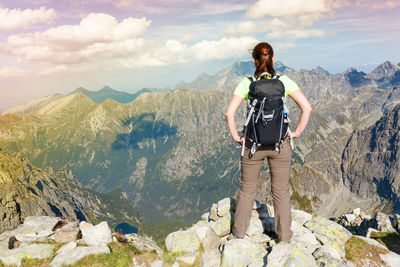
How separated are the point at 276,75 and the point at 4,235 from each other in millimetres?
17635

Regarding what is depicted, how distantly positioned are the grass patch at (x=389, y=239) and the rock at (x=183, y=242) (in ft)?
37.2

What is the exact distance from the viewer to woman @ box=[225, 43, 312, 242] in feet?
30.4

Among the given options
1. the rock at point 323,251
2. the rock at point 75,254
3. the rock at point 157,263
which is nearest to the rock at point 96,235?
the rock at point 75,254

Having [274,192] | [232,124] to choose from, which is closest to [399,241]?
[274,192]

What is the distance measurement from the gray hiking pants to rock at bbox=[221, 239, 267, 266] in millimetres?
572

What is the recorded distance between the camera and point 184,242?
1258 cm

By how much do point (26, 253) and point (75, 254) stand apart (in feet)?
7.37

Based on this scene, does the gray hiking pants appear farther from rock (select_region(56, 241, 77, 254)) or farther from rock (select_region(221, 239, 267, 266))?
rock (select_region(56, 241, 77, 254))

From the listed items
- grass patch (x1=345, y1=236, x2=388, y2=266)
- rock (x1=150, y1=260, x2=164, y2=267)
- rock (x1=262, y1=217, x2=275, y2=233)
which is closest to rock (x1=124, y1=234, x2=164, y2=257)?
rock (x1=150, y1=260, x2=164, y2=267)

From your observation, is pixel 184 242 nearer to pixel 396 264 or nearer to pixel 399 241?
pixel 396 264

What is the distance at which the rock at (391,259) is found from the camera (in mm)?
11777

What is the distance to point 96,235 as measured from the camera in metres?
13.0

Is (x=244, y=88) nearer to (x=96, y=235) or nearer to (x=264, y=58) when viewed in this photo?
(x=264, y=58)

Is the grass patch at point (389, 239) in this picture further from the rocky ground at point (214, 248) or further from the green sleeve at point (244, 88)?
the green sleeve at point (244, 88)
